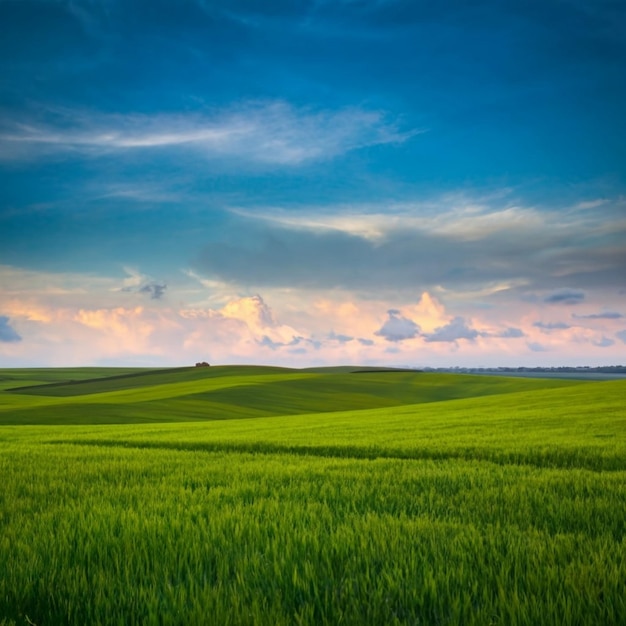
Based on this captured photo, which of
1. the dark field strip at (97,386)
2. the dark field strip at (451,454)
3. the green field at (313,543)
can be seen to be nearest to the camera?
the green field at (313,543)

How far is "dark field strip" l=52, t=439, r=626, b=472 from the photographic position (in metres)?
12.1

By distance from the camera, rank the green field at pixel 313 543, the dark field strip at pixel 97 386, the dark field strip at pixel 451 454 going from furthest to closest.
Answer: the dark field strip at pixel 97 386 < the dark field strip at pixel 451 454 < the green field at pixel 313 543

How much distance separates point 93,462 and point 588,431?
1642 centimetres

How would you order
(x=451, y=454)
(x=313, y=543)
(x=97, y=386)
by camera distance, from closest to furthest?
(x=313, y=543) < (x=451, y=454) < (x=97, y=386)

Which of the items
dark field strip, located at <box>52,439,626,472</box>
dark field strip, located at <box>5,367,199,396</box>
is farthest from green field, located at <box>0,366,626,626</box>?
dark field strip, located at <box>5,367,199,396</box>

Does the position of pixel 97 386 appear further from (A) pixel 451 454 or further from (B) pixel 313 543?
(B) pixel 313 543

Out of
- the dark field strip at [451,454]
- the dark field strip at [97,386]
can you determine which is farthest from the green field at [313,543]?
the dark field strip at [97,386]

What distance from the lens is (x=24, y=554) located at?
4887 millimetres

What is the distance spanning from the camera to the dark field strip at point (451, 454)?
1208 cm

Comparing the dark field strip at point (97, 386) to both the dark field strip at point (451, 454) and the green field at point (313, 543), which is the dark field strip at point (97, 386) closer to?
the dark field strip at point (451, 454)

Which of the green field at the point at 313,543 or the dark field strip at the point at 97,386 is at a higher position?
the green field at the point at 313,543

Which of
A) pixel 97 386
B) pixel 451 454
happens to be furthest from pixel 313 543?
pixel 97 386

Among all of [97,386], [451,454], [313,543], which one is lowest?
[97,386]

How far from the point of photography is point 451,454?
14297mm
